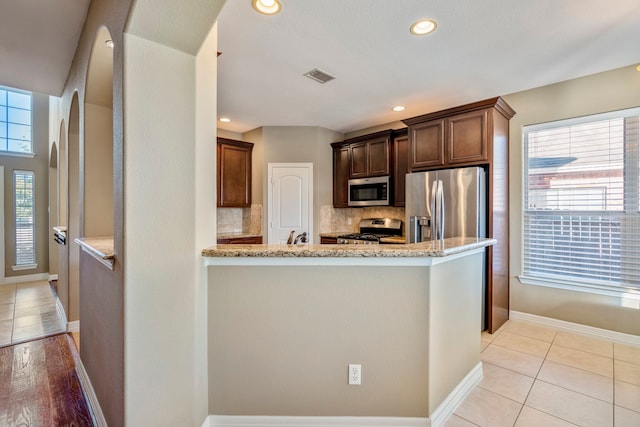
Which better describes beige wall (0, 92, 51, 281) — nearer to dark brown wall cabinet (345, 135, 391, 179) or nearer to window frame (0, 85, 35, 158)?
window frame (0, 85, 35, 158)

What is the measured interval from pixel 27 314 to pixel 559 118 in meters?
6.32

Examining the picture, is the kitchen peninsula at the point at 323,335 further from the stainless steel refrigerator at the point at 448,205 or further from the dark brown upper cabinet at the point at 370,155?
the dark brown upper cabinet at the point at 370,155

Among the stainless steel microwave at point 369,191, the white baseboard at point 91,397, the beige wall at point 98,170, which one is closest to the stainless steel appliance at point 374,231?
the stainless steel microwave at point 369,191

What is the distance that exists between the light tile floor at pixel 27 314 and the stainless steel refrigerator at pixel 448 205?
396 centimetres

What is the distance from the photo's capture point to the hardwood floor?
6.01ft

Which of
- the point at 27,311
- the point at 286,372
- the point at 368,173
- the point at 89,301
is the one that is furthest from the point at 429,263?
the point at 27,311

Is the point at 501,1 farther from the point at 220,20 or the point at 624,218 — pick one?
the point at 624,218

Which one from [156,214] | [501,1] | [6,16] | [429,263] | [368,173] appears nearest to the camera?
[156,214]

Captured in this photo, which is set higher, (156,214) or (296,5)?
(296,5)

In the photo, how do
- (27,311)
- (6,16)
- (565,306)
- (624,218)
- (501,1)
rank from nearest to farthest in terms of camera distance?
1. (501,1)
2. (6,16)
3. (624,218)
4. (565,306)
5. (27,311)

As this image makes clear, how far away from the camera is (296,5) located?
1.97 m

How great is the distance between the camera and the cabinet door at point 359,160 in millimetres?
4656

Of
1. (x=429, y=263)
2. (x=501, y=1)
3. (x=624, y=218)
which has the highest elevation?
(x=501, y=1)

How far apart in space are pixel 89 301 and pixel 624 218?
445 centimetres
